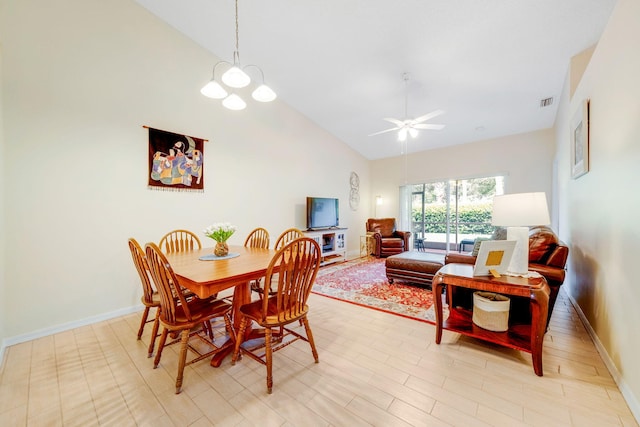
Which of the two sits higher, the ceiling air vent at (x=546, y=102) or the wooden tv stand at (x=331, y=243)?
the ceiling air vent at (x=546, y=102)

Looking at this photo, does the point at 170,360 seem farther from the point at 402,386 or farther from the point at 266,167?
the point at 266,167

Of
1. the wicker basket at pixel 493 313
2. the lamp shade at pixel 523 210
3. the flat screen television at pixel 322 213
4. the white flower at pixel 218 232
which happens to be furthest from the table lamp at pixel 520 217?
the flat screen television at pixel 322 213

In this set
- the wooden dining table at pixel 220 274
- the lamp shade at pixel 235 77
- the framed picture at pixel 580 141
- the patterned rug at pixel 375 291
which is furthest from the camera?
the patterned rug at pixel 375 291

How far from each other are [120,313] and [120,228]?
936 mm

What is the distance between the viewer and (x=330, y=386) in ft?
5.24

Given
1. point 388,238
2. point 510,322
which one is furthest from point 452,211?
point 510,322

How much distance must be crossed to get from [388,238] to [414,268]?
2.53 m

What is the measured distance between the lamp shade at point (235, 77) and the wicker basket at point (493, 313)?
2.57 meters

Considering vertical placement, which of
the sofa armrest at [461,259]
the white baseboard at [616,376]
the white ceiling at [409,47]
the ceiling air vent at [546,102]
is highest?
the white ceiling at [409,47]

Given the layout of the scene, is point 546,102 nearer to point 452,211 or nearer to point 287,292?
point 452,211

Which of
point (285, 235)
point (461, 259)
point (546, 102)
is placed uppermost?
point (546, 102)

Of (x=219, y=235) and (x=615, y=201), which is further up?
(x=615, y=201)

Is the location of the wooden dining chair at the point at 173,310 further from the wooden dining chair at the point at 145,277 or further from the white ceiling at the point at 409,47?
the white ceiling at the point at 409,47

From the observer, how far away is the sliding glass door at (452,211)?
580 centimetres
